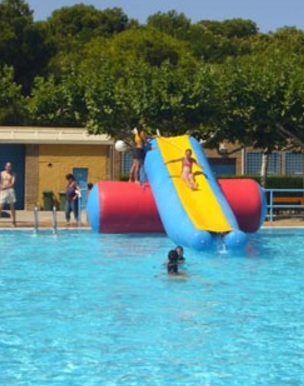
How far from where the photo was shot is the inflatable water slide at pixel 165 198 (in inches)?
646

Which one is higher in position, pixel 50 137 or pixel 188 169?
pixel 50 137

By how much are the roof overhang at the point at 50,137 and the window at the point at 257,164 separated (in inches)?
473

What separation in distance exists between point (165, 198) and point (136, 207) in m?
1.56

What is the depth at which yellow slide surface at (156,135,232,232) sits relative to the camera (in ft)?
49.2

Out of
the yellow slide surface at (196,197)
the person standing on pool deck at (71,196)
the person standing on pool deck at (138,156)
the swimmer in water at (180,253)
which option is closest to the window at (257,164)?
the person standing on pool deck at (71,196)

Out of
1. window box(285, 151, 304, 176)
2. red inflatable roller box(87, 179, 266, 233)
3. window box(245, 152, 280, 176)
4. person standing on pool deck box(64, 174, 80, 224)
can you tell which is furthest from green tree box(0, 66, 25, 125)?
red inflatable roller box(87, 179, 266, 233)

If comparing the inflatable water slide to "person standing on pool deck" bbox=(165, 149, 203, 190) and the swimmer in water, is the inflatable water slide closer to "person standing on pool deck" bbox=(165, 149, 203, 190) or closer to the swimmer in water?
"person standing on pool deck" bbox=(165, 149, 203, 190)

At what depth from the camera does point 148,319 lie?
9.20 metres

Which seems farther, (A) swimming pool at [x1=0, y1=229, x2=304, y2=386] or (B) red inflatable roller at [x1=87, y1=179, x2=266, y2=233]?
(B) red inflatable roller at [x1=87, y1=179, x2=266, y2=233]

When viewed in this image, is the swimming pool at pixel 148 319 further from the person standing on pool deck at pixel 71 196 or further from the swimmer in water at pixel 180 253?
the person standing on pool deck at pixel 71 196

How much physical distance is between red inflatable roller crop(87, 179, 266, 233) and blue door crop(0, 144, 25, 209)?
11413mm

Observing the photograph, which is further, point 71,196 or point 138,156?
point 71,196

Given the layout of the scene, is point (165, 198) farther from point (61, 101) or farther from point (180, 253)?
point (61, 101)

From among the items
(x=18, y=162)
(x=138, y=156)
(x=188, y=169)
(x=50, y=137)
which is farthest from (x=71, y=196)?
(x=18, y=162)
